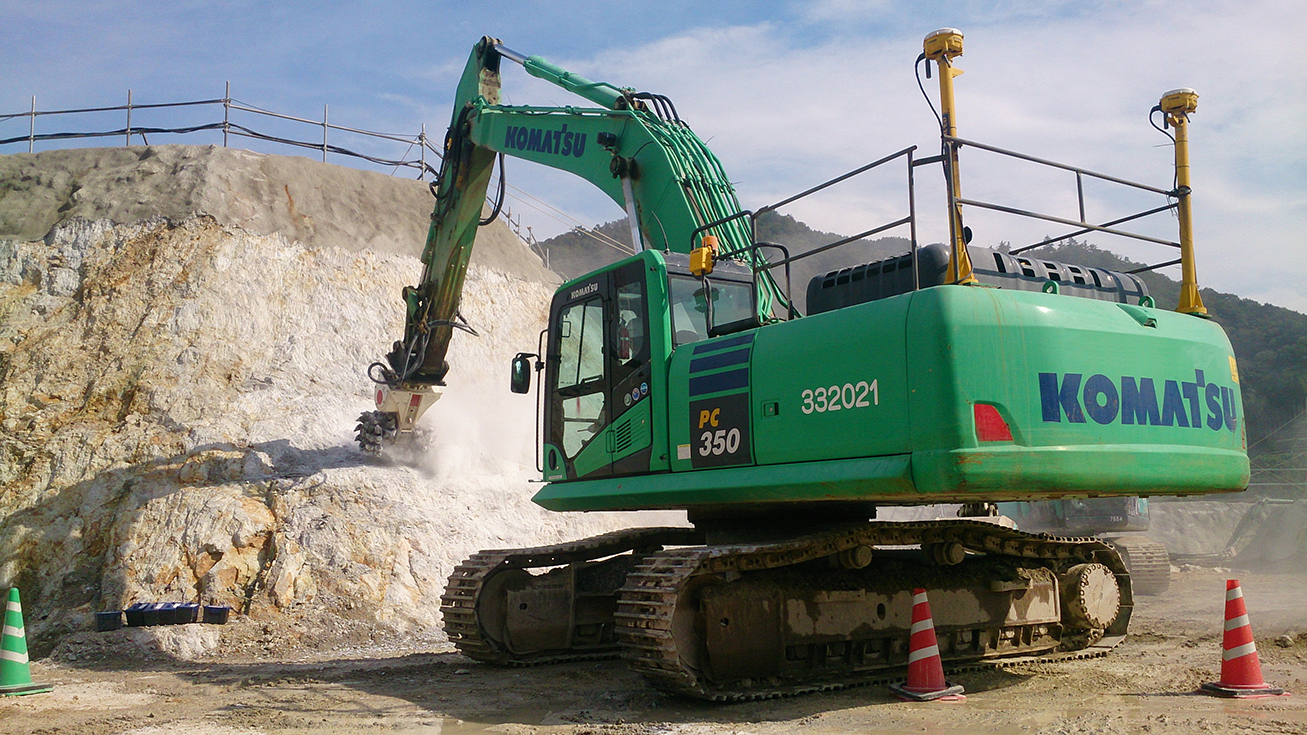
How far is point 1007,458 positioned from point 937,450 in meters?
0.40

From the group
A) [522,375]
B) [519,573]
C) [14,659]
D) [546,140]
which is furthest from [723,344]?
[14,659]

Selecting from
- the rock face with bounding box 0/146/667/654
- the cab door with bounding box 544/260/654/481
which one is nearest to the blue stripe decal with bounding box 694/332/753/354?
the cab door with bounding box 544/260/654/481

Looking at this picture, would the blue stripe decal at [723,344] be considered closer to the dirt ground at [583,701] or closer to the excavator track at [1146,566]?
the dirt ground at [583,701]

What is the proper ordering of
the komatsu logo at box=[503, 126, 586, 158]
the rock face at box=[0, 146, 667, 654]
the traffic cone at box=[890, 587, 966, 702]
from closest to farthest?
the traffic cone at box=[890, 587, 966, 702], the komatsu logo at box=[503, 126, 586, 158], the rock face at box=[0, 146, 667, 654]

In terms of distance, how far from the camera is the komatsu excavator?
5844mm

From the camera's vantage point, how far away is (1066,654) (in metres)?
8.54

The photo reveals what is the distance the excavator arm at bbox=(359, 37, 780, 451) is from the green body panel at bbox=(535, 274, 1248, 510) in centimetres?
115

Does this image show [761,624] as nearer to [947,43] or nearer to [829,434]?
[829,434]

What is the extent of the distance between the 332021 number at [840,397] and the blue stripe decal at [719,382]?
54cm

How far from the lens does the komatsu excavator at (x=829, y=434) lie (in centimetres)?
584

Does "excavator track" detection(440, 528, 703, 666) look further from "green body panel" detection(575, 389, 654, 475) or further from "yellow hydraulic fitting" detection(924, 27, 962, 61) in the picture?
"yellow hydraulic fitting" detection(924, 27, 962, 61)

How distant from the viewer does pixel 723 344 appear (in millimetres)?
7078

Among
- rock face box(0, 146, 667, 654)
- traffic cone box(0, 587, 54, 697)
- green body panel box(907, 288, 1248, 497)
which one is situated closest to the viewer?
green body panel box(907, 288, 1248, 497)

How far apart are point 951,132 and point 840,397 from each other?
1718 millimetres
